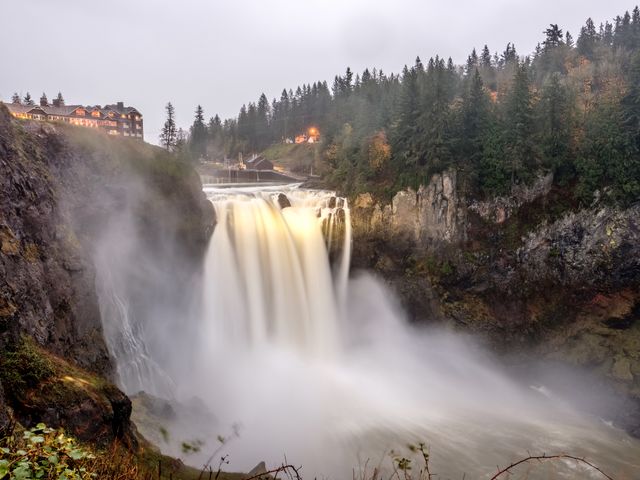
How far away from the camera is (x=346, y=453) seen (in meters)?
15.7

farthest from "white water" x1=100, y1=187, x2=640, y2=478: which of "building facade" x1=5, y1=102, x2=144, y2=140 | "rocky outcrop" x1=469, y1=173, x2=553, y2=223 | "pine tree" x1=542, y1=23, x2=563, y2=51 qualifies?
"pine tree" x1=542, y1=23, x2=563, y2=51

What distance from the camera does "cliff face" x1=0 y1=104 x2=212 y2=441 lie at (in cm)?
811

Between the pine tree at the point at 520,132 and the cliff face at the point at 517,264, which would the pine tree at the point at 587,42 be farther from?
the cliff face at the point at 517,264

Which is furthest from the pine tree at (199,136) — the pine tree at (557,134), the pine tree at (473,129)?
the pine tree at (557,134)

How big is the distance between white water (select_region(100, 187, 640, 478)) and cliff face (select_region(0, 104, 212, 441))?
12.6 feet

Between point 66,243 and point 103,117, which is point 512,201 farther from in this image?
point 103,117

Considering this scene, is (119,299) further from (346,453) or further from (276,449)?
(346,453)

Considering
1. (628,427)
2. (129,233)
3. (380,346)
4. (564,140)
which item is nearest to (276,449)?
(129,233)

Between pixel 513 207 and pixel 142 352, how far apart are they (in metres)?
24.3

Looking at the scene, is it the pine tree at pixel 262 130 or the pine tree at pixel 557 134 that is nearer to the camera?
the pine tree at pixel 557 134

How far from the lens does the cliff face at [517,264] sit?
25.6m

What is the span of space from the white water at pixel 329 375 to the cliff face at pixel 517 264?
190 centimetres

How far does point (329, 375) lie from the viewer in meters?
22.9

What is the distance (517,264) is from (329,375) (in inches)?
587
